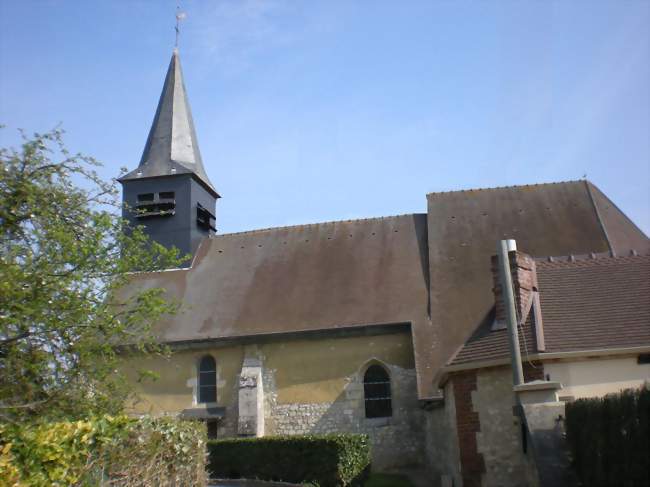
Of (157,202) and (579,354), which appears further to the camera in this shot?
(157,202)

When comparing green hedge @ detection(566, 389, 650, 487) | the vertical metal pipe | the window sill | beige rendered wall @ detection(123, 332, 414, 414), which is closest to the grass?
the window sill

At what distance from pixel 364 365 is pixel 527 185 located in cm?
759

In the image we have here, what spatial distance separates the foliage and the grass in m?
5.97

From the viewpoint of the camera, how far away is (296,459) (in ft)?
45.8

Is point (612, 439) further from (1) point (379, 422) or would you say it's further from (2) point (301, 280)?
(2) point (301, 280)

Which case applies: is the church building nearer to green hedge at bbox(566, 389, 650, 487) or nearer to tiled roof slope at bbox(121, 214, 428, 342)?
tiled roof slope at bbox(121, 214, 428, 342)

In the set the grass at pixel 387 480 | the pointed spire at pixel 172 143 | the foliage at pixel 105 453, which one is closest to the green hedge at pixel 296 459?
Answer: the grass at pixel 387 480

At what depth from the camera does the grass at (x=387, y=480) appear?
48.7ft

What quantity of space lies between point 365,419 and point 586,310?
693cm

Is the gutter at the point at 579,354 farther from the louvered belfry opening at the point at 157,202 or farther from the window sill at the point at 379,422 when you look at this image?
the louvered belfry opening at the point at 157,202

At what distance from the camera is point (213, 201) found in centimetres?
2434

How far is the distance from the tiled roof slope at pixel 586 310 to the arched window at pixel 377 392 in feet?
16.4

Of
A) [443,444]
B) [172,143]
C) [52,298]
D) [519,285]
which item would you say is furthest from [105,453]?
[172,143]

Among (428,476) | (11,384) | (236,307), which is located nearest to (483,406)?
(428,476)
